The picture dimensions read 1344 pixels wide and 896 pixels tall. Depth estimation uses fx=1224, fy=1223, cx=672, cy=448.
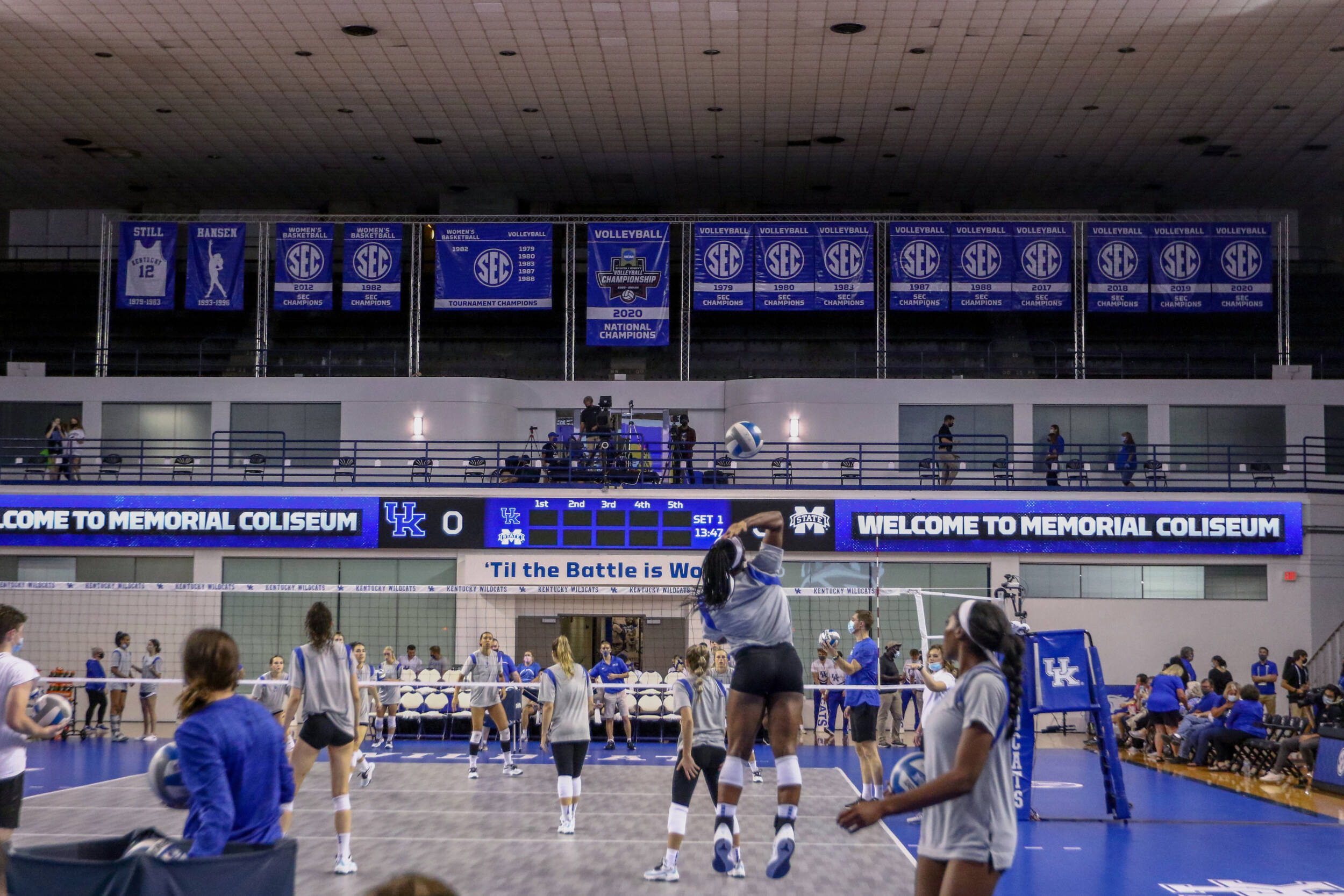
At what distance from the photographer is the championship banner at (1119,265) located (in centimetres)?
2612

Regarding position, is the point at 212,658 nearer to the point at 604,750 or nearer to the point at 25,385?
the point at 604,750

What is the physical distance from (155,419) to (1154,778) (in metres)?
20.7

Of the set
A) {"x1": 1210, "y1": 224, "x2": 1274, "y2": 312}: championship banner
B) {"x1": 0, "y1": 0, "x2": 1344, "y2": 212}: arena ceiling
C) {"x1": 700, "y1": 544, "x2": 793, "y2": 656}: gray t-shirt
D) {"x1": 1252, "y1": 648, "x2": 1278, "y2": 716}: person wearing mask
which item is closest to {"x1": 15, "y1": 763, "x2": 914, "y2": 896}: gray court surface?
{"x1": 700, "y1": 544, "x2": 793, "y2": 656}: gray t-shirt

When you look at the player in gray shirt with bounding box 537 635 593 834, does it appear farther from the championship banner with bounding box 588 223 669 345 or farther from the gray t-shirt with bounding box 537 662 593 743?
the championship banner with bounding box 588 223 669 345

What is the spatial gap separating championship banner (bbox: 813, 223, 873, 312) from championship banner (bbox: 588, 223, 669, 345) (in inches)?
132

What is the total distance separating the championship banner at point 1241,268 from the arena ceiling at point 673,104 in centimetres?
217

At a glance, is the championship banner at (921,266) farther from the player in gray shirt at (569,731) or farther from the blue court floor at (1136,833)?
the player in gray shirt at (569,731)

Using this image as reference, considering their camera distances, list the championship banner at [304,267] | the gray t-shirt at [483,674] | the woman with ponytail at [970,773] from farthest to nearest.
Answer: the championship banner at [304,267], the gray t-shirt at [483,674], the woman with ponytail at [970,773]

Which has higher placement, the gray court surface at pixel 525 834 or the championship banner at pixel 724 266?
the championship banner at pixel 724 266

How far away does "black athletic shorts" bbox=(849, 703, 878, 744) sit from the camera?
12117 millimetres

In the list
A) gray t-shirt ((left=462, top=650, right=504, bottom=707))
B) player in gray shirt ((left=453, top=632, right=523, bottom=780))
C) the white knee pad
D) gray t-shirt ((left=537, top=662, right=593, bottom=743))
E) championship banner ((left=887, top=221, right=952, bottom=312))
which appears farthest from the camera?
championship banner ((left=887, top=221, right=952, bottom=312))

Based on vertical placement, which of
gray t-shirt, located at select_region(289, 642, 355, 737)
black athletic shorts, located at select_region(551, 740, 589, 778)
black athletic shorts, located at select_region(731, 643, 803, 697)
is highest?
black athletic shorts, located at select_region(731, 643, 803, 697)

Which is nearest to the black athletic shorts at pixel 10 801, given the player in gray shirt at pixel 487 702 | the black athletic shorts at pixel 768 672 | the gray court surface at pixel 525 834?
the gray court surface at pixel 525 834

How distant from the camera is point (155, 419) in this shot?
26.1 meters
